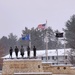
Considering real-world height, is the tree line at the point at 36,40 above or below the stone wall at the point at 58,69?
above

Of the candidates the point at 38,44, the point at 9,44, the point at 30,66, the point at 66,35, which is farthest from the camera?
the point at 9,44

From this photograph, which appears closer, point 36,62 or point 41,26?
point 36,62

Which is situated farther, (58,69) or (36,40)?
(36,40)

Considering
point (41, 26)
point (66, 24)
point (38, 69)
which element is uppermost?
point (66, 24)

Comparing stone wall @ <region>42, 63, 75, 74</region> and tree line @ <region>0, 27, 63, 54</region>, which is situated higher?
tree line @ <region>0, 27, 63, 54</region>

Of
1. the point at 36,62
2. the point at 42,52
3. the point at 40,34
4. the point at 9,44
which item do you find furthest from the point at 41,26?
the point at 9,44

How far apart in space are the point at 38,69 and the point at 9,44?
84535 mm

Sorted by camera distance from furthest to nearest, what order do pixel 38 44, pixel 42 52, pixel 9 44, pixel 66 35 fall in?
pixel 9 44 < pixel 38 44 < pixel 42 52 < pixel 66 35

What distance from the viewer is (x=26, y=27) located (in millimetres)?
96188

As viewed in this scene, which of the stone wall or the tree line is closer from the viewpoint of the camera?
the stone wall

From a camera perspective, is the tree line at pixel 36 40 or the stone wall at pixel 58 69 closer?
the stone wall at pixel 58 69

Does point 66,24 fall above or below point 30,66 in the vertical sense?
above

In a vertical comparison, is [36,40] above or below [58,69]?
above

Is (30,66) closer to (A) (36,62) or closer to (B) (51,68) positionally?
(A) (36,62)
